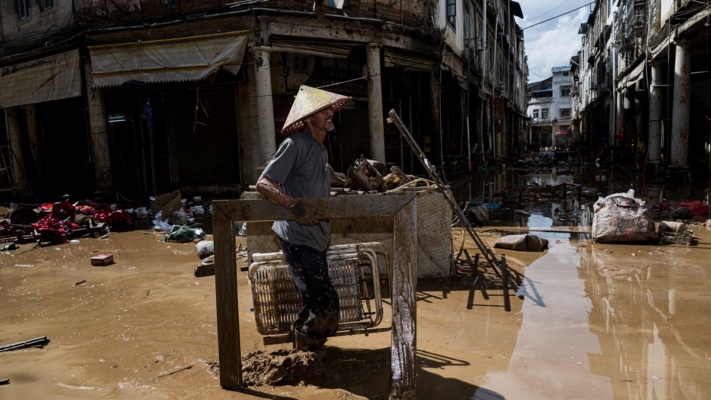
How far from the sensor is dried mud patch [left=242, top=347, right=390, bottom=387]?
310 centimetres

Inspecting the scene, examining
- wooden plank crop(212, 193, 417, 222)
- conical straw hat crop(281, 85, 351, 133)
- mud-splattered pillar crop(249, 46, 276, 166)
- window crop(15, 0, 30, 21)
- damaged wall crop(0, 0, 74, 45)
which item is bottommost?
wooden plank crop(212, 193, 417, 222)

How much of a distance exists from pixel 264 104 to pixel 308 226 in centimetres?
879

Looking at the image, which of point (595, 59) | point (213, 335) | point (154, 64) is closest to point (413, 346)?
point (213, 335)

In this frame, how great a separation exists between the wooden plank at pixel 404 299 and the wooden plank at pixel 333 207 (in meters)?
0.07

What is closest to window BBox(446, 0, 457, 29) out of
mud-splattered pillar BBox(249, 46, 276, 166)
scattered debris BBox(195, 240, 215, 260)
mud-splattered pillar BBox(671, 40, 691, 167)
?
mud-splattered pillar BBox(671, 40, 691, 167)

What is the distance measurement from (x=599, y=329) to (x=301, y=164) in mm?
2801

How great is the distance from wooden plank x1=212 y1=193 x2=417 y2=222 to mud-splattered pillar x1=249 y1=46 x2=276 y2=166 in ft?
27.9

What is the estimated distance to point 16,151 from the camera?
1633cm

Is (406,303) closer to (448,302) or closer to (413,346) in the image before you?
(413,346)

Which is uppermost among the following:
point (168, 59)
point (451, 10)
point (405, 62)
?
point (451, 10)

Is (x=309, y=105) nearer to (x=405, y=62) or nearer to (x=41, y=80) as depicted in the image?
(x=405, y=62)

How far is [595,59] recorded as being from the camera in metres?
38.1

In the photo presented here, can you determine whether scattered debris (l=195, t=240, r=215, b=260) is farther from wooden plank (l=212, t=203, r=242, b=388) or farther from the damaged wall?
the damaged wall

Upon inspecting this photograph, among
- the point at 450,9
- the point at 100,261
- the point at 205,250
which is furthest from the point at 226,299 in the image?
the point at 450,9
